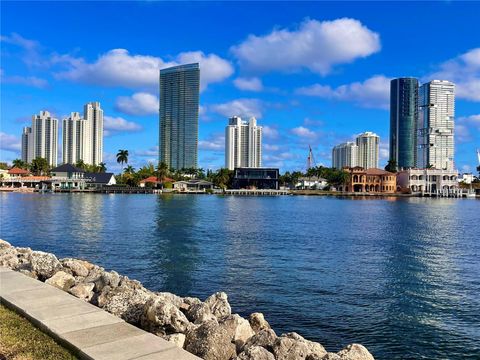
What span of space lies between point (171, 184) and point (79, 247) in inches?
6183

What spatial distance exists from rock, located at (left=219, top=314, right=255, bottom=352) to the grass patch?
3.52m

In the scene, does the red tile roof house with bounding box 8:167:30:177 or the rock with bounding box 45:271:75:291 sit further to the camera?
the red tile roof house with bounding box 8:167:30:177

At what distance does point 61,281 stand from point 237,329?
6.97 meters

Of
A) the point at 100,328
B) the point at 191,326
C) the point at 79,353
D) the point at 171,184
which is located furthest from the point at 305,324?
the point at 171,184

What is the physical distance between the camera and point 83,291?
13547 millimetres

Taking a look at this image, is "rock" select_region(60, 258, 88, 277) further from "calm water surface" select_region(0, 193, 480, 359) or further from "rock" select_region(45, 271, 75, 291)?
"calm water surface" select_region(0, 193, 480, 359)

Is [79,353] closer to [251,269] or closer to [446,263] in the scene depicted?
[251,269]

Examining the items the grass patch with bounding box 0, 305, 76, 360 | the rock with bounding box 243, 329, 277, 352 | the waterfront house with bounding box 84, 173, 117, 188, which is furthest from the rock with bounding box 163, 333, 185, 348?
the waterfront house with bounding box 84, 173, 117, 188

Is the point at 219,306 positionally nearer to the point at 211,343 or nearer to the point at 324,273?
the point at 211,343

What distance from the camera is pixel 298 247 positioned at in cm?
3453

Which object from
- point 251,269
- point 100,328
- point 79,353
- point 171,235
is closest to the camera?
point 79,353

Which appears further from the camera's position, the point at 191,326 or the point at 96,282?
the point at 96,282

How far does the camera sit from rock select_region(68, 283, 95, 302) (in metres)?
13.3

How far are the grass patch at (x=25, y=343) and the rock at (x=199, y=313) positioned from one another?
4176mm
